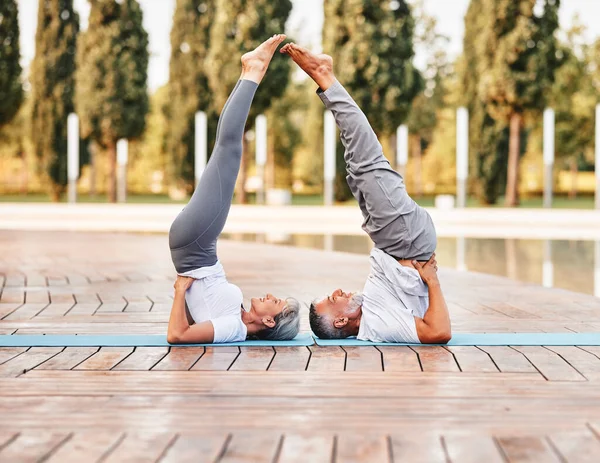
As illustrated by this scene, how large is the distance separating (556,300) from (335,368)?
2.87 meters

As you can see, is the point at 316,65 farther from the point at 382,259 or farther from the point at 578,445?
the point at 578,445

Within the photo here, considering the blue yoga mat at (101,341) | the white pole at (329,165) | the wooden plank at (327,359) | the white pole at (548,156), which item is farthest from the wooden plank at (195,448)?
the white pole at (329,165)

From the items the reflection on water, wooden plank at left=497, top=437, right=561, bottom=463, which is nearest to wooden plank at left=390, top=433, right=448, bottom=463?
wooden plank at left=497, top=437, right=561, bottom=463

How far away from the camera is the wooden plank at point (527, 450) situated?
2.45m

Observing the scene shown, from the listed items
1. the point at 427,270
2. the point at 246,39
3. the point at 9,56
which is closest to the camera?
the point at 427,270

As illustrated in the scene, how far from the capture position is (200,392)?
3.27 metres

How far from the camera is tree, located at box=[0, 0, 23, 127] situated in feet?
92.7

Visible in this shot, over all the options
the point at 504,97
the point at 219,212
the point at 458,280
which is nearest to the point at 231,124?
the point at 219,212

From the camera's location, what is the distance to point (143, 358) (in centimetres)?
395

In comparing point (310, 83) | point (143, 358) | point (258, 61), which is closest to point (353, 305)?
point (143, 358)

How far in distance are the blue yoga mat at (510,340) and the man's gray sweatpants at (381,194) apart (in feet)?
1.50

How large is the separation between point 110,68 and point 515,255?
779 inches

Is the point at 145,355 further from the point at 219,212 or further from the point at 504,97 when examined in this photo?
the point at 504,97

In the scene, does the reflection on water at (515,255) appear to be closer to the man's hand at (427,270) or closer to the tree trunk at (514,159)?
the man's hand at (427,270)
